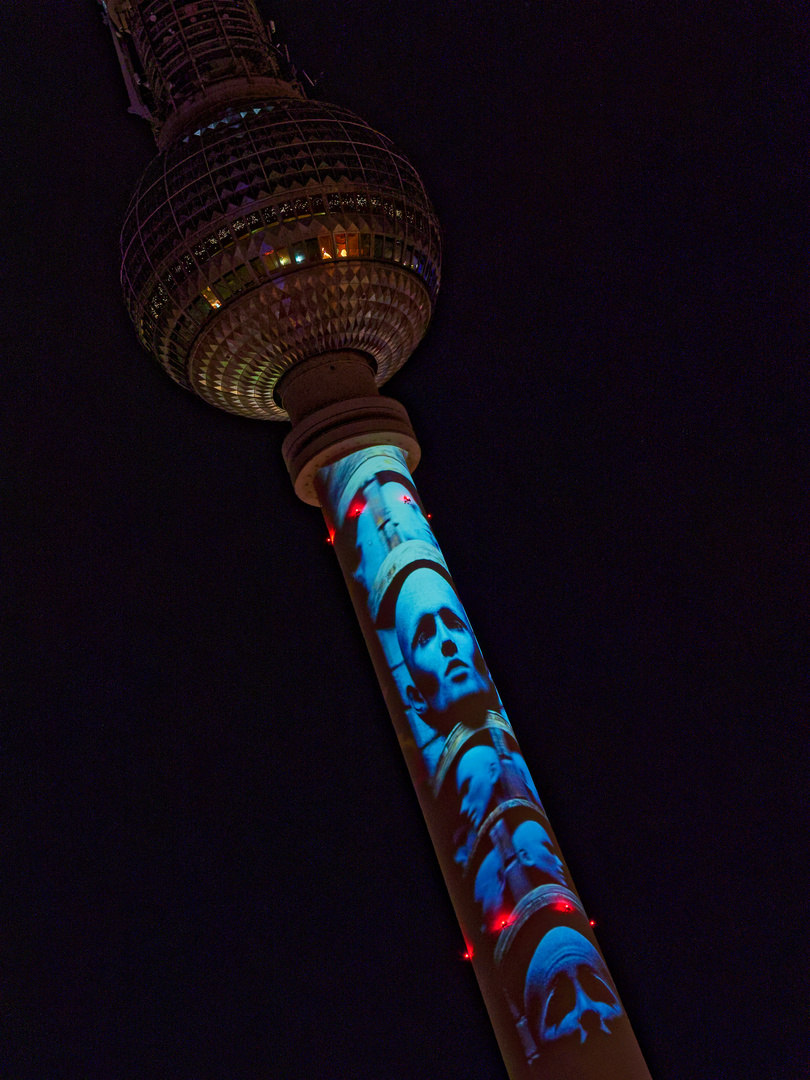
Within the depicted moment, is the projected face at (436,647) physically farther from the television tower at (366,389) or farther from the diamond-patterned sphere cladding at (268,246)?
the diamond-patterned sphere cladding at (268,246)

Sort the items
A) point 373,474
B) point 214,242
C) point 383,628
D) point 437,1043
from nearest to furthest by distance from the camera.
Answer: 1. point 383,628
2. point 373,474
3. point 214,242
4. point 437,1043

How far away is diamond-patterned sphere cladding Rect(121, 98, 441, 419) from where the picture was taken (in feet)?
44.9

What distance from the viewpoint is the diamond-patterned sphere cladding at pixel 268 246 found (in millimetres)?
13672

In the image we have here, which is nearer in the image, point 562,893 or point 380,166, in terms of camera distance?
point 562,893

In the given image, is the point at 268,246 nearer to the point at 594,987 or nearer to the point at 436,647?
the point at 436,647

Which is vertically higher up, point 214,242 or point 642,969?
point 214,242

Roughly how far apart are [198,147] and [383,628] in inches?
397

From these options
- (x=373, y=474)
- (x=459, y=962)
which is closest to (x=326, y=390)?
(x=373, y=474)

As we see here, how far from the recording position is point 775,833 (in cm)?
1739

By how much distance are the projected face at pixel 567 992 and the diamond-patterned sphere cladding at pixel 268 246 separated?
10938mm

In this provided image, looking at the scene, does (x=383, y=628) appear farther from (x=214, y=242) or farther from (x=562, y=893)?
(x=214, y=242)

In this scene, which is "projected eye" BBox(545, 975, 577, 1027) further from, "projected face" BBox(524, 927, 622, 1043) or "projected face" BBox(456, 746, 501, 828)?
"projected face" BBox(456, 746, 501, 828)

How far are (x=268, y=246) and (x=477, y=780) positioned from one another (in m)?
9.80

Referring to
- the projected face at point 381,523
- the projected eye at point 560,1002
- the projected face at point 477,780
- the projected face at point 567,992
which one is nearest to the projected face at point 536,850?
the projected face at point 477,780
